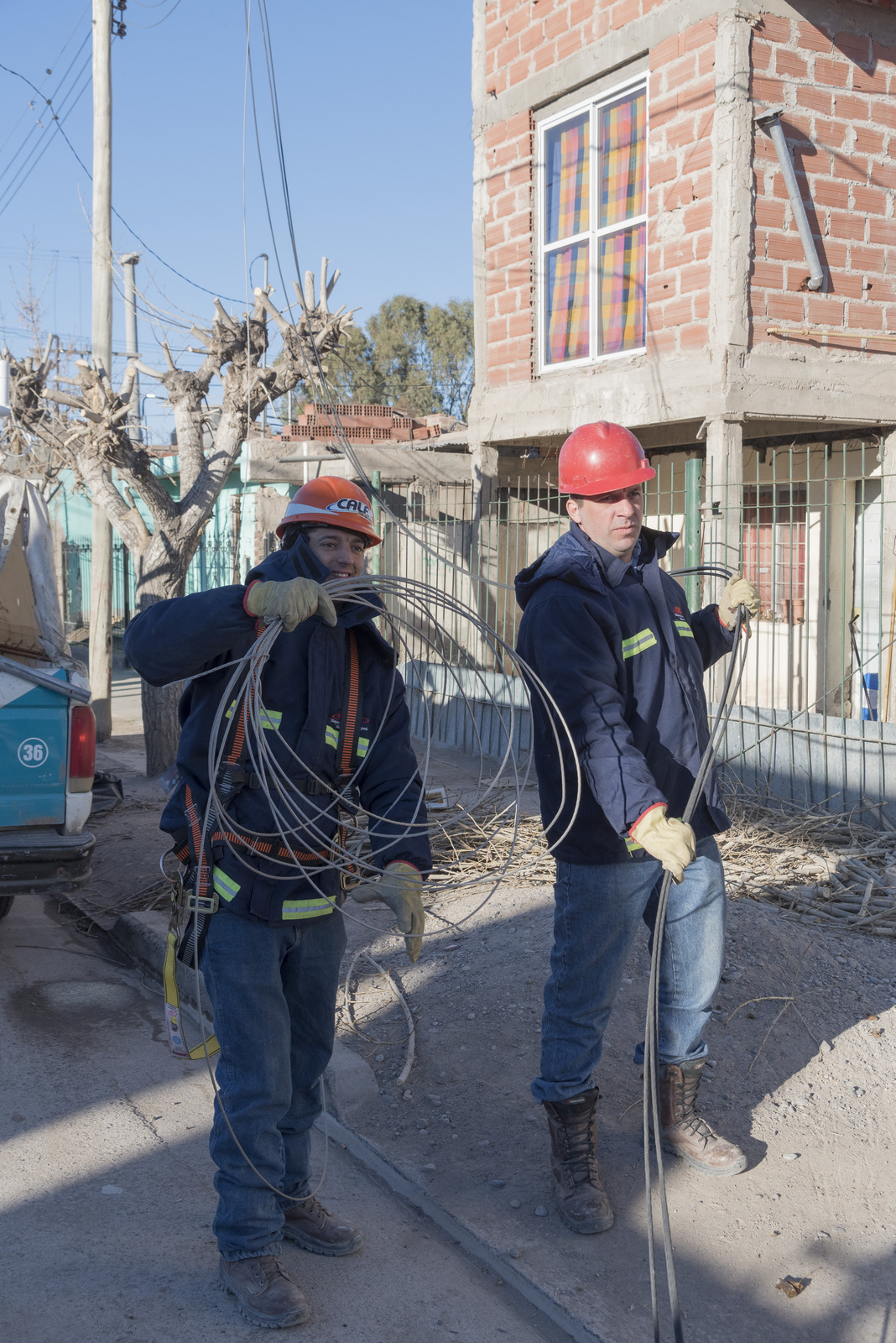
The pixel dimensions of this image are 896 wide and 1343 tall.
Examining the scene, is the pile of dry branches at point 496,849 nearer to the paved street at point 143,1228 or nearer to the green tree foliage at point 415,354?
the paved street at point 143,1228

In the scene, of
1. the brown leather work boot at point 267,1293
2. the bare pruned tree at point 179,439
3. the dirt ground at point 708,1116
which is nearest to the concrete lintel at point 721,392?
the bare pruned tree at point 179,439

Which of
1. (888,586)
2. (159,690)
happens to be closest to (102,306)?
(159,690)

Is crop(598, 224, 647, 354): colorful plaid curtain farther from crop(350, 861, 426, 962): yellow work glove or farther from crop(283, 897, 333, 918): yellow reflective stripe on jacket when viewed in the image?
crop(283, 897, 333, 918): yellow reflective stripe on jacket

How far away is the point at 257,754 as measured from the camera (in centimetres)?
267

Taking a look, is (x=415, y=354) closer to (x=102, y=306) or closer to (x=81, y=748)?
(x=102, y=306)

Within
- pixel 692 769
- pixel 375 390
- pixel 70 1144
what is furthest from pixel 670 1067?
pixel 375 390

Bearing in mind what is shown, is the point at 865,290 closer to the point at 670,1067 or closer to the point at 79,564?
the point at 670,1067

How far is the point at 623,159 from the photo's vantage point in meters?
8.70

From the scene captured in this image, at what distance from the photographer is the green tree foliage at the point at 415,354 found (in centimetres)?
3634

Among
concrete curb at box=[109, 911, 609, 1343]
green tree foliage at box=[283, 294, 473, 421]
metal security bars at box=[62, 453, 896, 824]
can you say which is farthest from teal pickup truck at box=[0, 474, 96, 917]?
green tree foliage at box=[283, 294, 473, 421]

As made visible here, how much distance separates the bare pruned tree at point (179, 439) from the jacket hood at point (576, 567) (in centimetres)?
627

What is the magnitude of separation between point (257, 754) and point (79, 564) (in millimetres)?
23000

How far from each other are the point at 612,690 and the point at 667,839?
0.47m

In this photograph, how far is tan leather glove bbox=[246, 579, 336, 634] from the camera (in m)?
2.45
